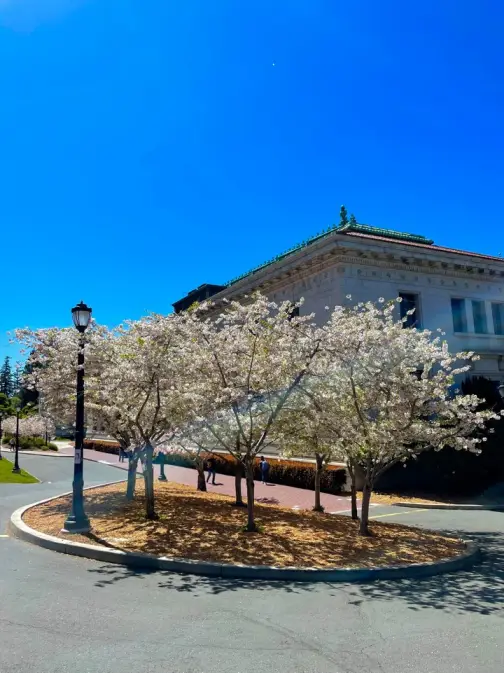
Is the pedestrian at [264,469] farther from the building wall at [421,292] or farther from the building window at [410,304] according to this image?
the building window at [410,304]

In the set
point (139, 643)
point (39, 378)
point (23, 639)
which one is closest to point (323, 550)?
point (139, 643)

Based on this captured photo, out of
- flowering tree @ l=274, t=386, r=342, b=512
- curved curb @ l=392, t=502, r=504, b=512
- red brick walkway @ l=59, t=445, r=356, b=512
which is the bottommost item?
curved curb @ l=392, t=502, r=504, b=512

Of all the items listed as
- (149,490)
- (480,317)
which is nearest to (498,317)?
(480,317)

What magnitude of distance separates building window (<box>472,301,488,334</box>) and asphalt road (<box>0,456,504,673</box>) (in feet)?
66.8

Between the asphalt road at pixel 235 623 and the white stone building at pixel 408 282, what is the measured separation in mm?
16352

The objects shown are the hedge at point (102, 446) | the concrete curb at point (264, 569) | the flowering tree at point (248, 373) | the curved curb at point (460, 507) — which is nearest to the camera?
the concrete curb at point (264, 569)

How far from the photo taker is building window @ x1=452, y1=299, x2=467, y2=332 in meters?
26.0

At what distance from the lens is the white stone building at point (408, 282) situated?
→ 23109 millimetres

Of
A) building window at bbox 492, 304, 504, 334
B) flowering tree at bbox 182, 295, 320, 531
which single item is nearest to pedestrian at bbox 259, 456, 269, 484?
flowering tree at bbox 182, 295, 320, 531

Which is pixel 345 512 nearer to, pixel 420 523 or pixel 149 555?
pixel 420 523

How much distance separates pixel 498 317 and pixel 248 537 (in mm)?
22732

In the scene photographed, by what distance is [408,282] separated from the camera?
81.0 ft

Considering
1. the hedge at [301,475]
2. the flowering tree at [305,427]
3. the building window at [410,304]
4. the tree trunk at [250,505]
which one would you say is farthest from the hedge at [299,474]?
the building window at [410,304]

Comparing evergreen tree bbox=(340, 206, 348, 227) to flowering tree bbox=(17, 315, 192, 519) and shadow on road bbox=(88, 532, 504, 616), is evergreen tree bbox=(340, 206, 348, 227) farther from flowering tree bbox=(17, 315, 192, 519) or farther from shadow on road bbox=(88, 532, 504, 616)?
shadow on road bbox=(88, 532, 504, 616)
